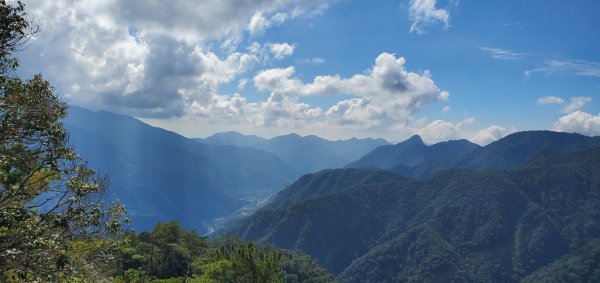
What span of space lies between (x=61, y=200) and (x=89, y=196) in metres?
1.15

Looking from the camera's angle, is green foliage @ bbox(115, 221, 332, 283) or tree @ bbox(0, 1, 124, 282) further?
green foliage @ bbox(115, 221, 332, 283)

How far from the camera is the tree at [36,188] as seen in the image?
42.5ft

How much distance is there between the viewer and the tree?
42.5 feet

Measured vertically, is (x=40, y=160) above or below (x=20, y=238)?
above

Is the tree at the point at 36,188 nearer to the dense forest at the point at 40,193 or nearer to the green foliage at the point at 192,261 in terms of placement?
the dense forest at the point at 40,193

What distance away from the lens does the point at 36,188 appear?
15.6m

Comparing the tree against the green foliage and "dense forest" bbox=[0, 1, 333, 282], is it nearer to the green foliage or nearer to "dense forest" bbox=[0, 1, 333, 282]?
"dense forest" bbox=[0, 1, 333, 282]

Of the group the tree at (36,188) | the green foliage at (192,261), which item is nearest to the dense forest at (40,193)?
the tree at (36,188)

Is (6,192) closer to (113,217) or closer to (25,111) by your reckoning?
(25,111)

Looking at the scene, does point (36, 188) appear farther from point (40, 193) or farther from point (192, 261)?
point (192, 261)

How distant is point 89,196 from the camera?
17.6 metres

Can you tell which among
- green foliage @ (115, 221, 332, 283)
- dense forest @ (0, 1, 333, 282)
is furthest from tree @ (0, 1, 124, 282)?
green foliage @ (115, 221, 332, 283)

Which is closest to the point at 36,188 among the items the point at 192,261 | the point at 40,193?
the point at 40,193

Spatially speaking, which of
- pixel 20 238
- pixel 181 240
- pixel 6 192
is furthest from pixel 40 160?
pixel 181 240
